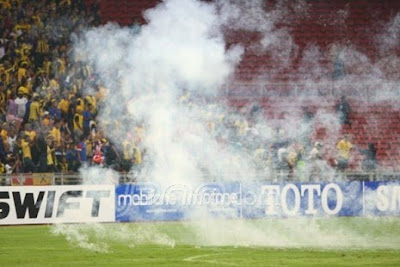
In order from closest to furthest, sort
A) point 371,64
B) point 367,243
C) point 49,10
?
point 367,243 → point 49,10 → point 371,64

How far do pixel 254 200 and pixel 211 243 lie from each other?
563 centimetres

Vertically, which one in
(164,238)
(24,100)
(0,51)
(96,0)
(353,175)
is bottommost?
(164,238)

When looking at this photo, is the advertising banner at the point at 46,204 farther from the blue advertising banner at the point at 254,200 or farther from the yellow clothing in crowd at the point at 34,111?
the yellow clothing in crowd at the point at 34,111

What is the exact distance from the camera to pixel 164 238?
17703mm

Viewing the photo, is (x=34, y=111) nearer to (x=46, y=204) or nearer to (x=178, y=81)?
(x=46, y=204)

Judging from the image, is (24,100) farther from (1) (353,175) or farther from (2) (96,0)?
(1) (353,175)

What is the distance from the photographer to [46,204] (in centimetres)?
2022

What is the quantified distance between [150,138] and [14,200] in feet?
13.6

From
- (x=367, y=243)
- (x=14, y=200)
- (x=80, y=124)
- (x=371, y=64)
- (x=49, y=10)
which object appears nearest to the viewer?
(x=367, y=243)

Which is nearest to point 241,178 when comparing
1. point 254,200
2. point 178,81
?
point 254,200

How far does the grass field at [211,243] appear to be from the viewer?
13.6 m

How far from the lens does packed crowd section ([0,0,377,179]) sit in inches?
829

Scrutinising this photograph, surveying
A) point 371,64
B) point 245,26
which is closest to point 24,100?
point 245,26

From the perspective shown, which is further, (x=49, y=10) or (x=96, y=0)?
(x=96, y=0)
